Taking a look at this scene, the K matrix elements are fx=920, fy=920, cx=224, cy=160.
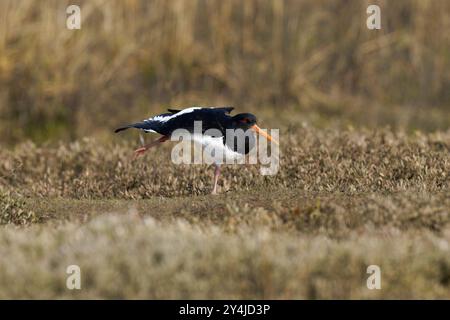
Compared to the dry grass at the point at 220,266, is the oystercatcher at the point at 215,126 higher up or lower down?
higher up

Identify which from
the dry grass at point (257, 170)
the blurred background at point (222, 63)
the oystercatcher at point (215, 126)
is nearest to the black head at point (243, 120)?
the oystercatcher at point (215, 126)

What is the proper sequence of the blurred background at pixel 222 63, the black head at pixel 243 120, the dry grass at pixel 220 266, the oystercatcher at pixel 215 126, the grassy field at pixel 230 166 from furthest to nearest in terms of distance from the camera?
the blurred background at pixel 222 63 → the black head at pixel 243 120 → the oystercatcher at pixel 215 126 → the grassy field at pixel 230 166 → the dry grass at pixel 220 266

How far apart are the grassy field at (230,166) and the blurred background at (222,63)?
0.07 ft

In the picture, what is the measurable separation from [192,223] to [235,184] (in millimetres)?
1389

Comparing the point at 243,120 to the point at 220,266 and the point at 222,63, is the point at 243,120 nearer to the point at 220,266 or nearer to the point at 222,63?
the point at 220,266

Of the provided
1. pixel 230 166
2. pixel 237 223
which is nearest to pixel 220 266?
pixel 237 223

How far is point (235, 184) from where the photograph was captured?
7973mm

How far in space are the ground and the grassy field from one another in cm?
2

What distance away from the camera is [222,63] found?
44.3ft

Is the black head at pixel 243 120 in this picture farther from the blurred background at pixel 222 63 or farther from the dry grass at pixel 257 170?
the blurred background at pixel 222 63

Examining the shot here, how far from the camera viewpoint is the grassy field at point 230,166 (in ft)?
17.4

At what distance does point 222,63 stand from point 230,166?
531 centimetres
